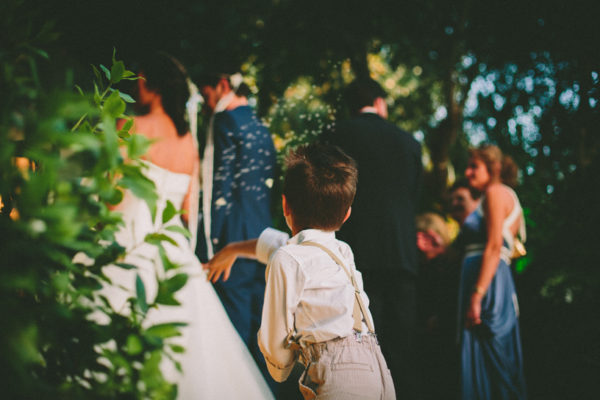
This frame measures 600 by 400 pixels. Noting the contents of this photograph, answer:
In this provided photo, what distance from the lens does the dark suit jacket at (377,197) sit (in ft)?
8.72

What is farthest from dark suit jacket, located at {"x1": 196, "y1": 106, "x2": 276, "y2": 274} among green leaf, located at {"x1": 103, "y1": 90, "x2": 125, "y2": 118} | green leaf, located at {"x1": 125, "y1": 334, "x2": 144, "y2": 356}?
green leaf, located at {"x1": 125, "y1": 334, "x2": 144, "y2": 356}

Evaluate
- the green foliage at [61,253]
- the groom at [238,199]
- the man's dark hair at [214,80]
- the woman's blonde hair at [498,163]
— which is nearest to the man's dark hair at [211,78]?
the man's dark hair at [214,80]

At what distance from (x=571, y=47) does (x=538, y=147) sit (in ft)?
2.16

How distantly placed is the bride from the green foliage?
76 centimetres

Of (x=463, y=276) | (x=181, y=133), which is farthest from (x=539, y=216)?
(x=181, y=133)

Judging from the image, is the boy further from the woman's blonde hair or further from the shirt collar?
the woman's blonde hair

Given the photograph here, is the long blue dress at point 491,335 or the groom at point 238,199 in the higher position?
the groom at point 238,199

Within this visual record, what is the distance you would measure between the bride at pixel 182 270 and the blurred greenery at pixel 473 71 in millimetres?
325

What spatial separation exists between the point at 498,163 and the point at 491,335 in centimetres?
128

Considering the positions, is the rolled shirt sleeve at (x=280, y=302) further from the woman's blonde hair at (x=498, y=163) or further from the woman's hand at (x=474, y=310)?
the woman's blonde hair at (x=498, y=163)

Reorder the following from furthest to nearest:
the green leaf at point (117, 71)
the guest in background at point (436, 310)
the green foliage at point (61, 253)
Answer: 1. the guest in background at point (436, 310)
2. the green leaf at point (117, 71)
3. the green foliage at point (61, 253)

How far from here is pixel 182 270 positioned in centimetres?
248

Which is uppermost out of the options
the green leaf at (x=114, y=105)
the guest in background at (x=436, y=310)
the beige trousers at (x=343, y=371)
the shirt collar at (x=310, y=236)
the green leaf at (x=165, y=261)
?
the green leaf at (x=114, y=105)

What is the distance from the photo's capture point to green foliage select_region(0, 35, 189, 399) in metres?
Answer: 0.58
